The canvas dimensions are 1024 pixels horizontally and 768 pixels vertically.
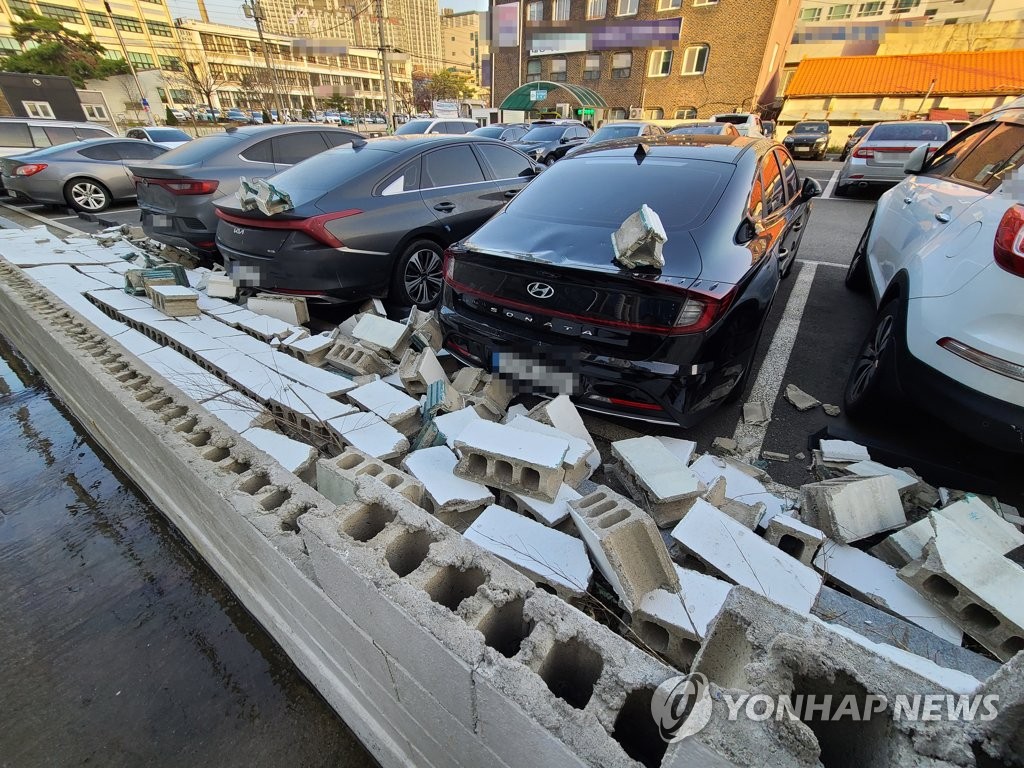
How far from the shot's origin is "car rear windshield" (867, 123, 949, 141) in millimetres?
9562

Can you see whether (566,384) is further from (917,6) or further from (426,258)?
(917,6)

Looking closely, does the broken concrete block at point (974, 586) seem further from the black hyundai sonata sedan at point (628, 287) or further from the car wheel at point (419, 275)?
the car wheel at point (419, 275)

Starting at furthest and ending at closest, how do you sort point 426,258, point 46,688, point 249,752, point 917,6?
1. point 917,6
2. point 426,258
3. point 46,688
4. point 249,752

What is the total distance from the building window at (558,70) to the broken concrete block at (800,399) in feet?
114

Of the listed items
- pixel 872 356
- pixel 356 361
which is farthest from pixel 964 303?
pixel 356 361

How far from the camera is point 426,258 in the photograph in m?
4.37

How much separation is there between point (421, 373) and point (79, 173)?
387 inches

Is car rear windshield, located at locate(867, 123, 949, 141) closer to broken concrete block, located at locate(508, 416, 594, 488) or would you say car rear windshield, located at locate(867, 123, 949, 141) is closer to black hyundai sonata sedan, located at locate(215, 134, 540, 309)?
black hyundai sonata sedan, located at locate(215, 134, 540, 309)

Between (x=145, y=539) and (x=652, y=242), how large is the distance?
2.94 metres

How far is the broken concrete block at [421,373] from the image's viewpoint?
9.55 ft

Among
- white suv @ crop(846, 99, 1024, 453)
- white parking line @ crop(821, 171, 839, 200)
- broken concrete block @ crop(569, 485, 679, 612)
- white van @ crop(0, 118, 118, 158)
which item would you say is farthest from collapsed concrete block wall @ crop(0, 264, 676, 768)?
white van @ crop(0, 118, 118, 158)

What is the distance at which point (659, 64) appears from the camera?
92.6ft

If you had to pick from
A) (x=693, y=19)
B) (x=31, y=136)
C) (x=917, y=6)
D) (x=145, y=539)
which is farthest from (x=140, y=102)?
(x=917, y=6)

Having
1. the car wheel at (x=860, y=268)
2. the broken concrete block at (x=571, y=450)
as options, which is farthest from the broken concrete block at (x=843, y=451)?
the car wheel at (x=860, y=268)
